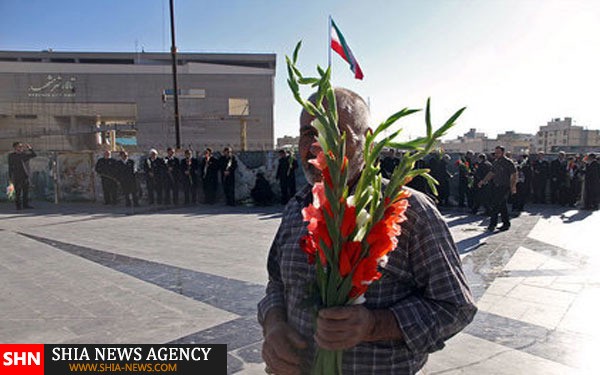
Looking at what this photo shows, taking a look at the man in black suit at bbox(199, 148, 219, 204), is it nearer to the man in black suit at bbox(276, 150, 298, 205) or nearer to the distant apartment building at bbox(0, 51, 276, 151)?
the man in black suit at bbox(276, 150, 298, 205)

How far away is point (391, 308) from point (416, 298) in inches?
3.8

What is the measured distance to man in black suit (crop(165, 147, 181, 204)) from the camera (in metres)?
13.8

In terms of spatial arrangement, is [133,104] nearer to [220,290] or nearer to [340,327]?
[220,290]

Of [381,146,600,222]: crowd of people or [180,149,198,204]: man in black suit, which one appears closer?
[381,146,600,222]: crowd of people

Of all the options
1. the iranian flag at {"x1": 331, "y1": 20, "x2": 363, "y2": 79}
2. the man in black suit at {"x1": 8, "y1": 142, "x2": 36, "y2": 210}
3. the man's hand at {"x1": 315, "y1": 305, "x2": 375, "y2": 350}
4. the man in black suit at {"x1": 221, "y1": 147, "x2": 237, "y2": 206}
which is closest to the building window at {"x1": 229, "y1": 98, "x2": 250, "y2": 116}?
the man in black suit at {"x1": 221, "y1": 147, "x2": 237, "y2": 206}

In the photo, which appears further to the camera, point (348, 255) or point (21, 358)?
point (21, 358)

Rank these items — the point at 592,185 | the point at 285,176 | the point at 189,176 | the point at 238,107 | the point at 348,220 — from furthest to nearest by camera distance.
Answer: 1. the point at 238,107
2. the point at 189,176
3. the point at 285,176
4. the point at 592,185
5. the point at 348,220

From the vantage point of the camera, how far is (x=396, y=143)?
1.19 m

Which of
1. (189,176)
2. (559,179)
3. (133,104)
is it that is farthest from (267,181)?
(133,104)

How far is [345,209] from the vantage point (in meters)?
1.13

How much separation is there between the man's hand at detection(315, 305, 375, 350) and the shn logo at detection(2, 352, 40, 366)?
9.75 feet

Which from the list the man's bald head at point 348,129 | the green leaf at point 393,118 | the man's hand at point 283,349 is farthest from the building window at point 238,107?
the green leaf at point 393,118

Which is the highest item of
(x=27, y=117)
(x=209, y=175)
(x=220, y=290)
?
(x=27, y=117)

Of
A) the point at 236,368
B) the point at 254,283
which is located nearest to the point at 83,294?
the point at 254,283
